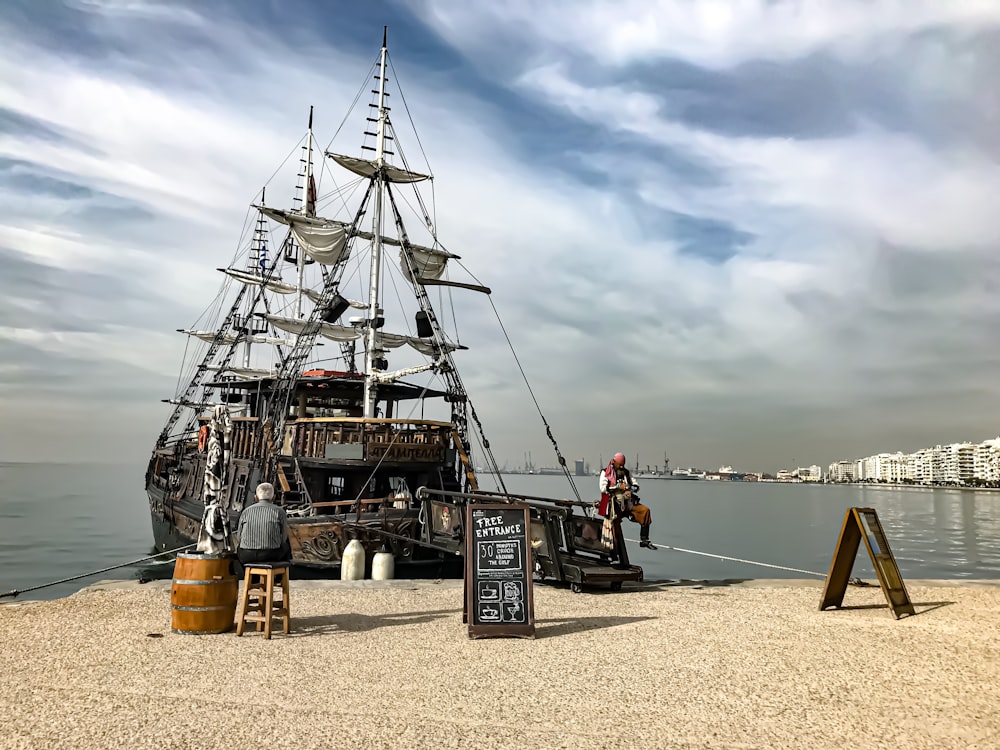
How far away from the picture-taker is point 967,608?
379 inches

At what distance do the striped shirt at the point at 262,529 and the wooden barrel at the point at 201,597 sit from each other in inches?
14.5

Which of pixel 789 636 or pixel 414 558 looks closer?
pixel 789 636

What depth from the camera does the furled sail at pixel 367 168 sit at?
2627 cm

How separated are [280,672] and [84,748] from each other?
191 centimetres

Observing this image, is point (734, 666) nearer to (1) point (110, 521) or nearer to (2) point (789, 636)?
(2) point (789, 636)

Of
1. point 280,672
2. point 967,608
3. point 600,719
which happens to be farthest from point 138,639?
point 967,608

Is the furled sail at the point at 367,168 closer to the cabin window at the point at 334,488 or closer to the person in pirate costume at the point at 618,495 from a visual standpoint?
the cabin window at the point at 334,488

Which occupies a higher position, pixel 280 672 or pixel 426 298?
pixel 426 298

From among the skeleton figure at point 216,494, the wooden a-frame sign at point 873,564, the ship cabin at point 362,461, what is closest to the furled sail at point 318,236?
the ship cabin at point 362,461

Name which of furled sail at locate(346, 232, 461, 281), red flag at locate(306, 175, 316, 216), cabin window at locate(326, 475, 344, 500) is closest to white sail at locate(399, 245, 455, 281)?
furled sail at locate(346, 232, 461, 281)

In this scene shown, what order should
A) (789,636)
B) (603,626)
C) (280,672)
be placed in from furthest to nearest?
(603,626) → (789,636) → (280,672)

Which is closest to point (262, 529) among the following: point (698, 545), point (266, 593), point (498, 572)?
point (266, 593)

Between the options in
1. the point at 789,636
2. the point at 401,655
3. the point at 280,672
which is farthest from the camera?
the point at 789,636

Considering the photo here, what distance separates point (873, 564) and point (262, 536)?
304 inches
